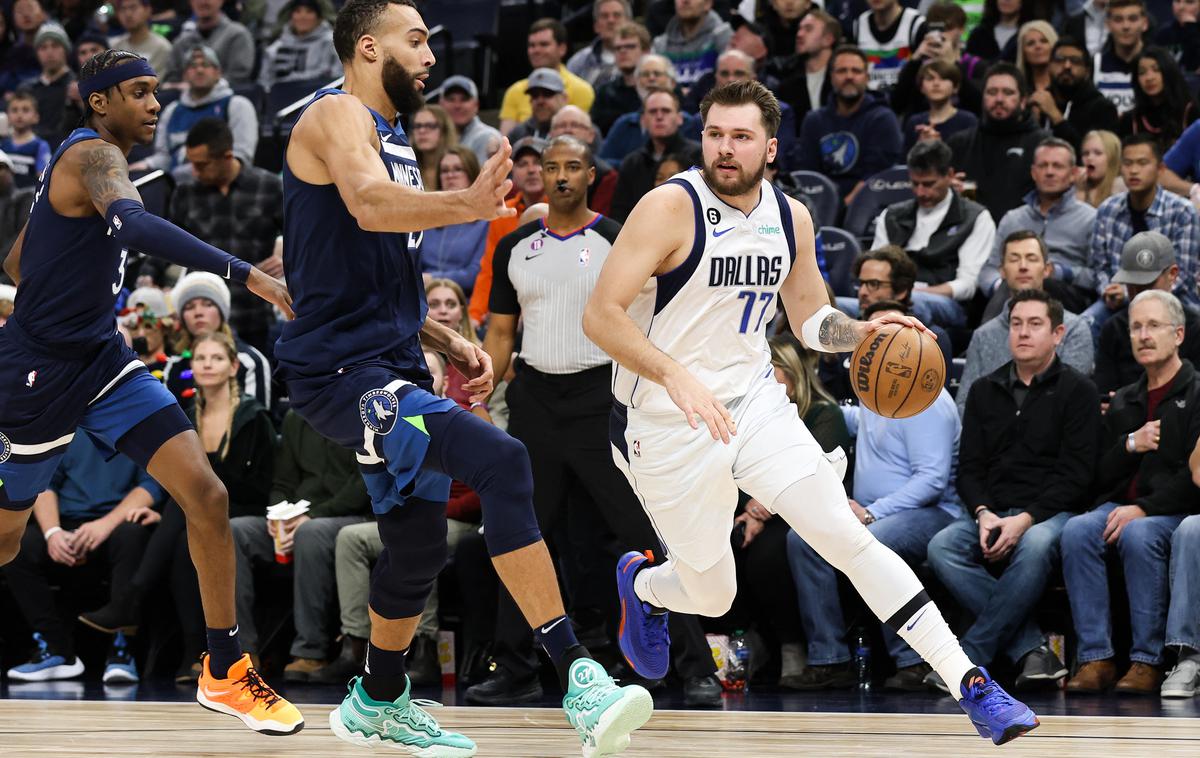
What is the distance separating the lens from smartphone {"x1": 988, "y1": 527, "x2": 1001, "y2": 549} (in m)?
6.63

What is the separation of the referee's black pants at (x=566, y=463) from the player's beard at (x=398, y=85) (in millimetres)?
2367

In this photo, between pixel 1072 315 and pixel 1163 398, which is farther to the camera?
pixel 1072 315

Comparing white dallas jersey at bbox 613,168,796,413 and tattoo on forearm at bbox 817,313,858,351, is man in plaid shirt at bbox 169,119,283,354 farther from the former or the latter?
tattoo on forearm at bbox 817,313,858,351

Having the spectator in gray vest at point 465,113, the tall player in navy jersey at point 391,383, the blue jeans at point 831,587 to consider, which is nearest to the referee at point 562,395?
the blue jeans at point 831,587

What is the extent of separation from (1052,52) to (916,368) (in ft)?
20.3

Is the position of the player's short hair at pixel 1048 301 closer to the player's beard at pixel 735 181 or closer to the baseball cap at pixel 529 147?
the player's beard at pixel 735 181

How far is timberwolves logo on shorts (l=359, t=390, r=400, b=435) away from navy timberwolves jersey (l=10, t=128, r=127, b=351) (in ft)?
4.06

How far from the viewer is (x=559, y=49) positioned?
460 inches

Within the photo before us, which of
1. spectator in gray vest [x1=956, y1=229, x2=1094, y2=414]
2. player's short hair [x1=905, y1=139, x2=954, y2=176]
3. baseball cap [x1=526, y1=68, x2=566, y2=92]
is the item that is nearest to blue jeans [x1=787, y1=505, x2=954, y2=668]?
spectator in gray vest [x1=956, y1=229, x2=1094, y2=414]

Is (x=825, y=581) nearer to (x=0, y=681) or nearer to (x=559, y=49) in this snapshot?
(x=0, y=681)

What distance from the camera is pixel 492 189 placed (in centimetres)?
376

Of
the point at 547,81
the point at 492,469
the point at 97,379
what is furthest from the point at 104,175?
the point at 547,81

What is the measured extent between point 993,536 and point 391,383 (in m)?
3.38

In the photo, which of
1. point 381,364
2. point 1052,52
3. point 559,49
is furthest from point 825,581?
point 559,49
